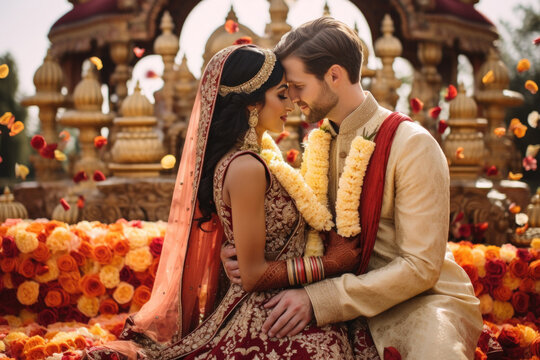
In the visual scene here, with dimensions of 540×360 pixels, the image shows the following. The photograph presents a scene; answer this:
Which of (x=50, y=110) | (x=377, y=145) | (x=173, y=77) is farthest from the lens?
(x=50, y=110)

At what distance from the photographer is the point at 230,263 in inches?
96.0

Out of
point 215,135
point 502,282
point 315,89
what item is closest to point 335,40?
point 315,89

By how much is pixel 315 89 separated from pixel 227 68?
447 mm

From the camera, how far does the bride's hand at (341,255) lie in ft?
7.69

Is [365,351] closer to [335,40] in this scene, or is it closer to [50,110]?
[335,40]

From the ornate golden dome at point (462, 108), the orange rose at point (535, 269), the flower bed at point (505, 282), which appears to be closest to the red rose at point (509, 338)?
the flower bed at point (505, 282)

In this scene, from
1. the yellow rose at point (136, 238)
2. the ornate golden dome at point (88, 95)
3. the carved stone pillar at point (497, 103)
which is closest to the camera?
the yellow rose at point (136, 238)

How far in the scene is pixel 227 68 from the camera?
2.36 meters

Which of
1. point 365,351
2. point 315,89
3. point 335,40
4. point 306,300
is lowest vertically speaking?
point 365,351

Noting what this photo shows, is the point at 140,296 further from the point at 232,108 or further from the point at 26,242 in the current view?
the point at 232,108

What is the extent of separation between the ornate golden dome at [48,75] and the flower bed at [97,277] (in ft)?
10.8

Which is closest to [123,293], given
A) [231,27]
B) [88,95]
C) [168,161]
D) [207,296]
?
[207,296]

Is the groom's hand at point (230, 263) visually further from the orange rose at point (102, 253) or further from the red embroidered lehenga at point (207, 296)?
the orange rose at point (102, 253)

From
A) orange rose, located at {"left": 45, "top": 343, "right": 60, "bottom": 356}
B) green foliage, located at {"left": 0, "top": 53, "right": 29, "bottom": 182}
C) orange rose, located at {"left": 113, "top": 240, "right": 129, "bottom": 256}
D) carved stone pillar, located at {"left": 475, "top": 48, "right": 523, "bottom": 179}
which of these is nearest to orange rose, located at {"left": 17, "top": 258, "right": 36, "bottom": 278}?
orange rose, located at {"left": 113, "top": 240, "right": 129, "bottom": 256}
